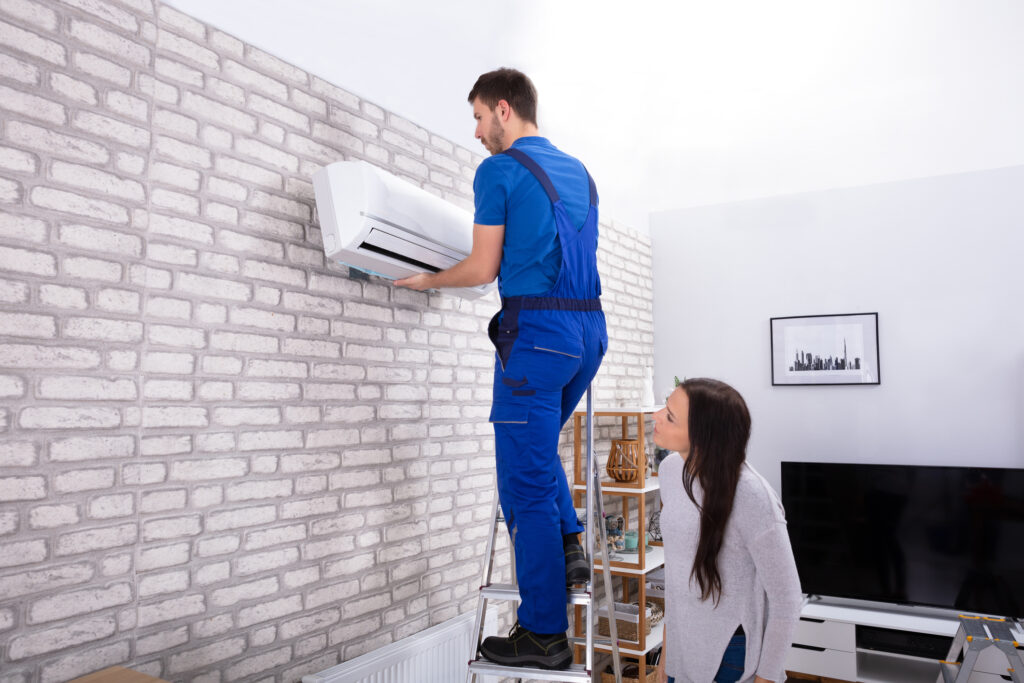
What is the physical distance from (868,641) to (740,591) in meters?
2.67

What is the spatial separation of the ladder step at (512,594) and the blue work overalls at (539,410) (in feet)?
0.21

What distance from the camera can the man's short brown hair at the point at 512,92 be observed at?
227 centimetres

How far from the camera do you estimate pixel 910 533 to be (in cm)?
391

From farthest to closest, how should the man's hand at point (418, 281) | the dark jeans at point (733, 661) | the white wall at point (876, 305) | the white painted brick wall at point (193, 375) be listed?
the white wall at point (876, 305)
the man's hand at point (418, 281)
the dark jeans at point (733, 661)
the white painted brick wall at point (193, 375)

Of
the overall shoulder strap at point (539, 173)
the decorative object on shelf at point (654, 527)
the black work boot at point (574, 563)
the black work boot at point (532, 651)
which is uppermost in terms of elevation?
the overall shoulder strap at point (539, 173)

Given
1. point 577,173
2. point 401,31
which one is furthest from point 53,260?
point 401,31

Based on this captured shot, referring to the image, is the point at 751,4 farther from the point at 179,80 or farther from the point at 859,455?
the point at 179,80

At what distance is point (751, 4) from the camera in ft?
12.7

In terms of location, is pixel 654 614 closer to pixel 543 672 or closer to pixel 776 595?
pixel 543 672

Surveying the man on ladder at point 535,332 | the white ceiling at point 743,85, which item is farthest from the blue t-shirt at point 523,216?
the white ceiling at point 743,85

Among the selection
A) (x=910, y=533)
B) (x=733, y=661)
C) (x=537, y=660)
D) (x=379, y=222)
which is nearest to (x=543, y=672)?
(x=537, y=660)

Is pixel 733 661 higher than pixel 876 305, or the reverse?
pixel 876 305

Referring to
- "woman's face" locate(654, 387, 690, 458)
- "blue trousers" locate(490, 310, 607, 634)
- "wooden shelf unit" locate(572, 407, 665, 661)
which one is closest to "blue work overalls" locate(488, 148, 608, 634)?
"blue trousers" locate(490, 310, 607, 634)

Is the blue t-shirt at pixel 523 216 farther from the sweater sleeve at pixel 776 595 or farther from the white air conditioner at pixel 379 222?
the sweater sleeve at pixel 776 595
